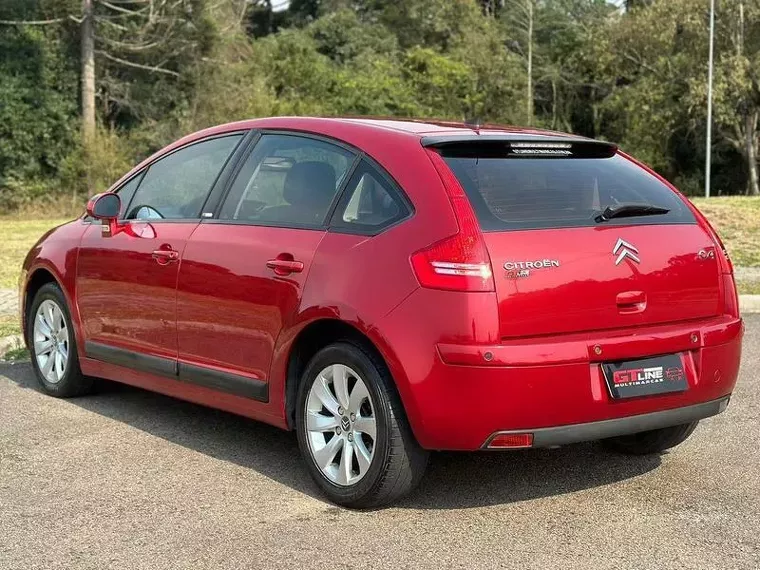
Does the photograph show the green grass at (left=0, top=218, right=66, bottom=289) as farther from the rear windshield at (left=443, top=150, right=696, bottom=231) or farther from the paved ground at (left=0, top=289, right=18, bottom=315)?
the rear windshield at (left=443, top=150, right=696, bottom=231)

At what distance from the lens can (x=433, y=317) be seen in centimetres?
402

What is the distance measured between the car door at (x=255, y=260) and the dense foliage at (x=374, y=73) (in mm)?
28309

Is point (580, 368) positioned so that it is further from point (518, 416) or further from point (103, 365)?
point (103, 365)

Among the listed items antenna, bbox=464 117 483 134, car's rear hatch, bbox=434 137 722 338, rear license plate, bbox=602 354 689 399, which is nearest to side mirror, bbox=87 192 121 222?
antenna, bbox=464 117 483 134

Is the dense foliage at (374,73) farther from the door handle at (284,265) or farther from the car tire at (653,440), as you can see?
the car tire at (653,440)

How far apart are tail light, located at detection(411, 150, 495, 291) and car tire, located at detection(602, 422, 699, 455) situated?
5.14 ft

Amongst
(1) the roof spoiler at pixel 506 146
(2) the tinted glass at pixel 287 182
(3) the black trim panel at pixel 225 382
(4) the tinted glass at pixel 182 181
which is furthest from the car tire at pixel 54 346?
(1) the roof spoiler at pixel 506 146

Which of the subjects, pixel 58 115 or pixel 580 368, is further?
pixel 58 115

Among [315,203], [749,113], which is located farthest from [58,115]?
[315,203]

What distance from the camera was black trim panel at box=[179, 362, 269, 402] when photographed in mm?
4863

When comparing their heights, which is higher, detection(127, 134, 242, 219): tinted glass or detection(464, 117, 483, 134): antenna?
detection(464, 117, 483, 134): antenna

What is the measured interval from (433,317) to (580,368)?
2.09 feet

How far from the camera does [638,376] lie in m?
4.23

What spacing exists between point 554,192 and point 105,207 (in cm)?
288
